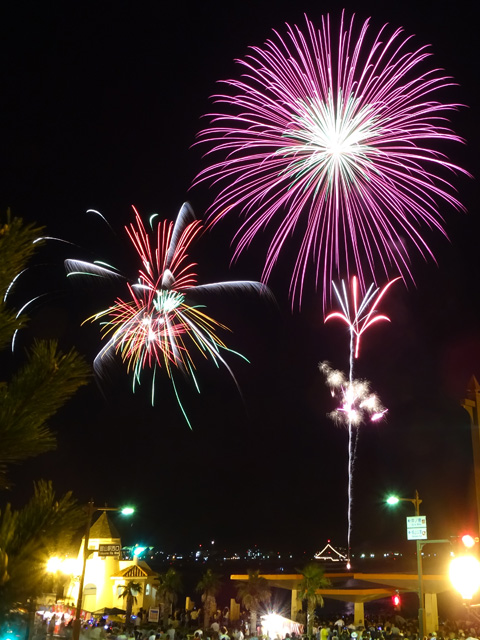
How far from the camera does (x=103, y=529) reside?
51094 mm

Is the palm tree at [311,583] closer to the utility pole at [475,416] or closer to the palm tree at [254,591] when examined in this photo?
the palm tree at [254,591]

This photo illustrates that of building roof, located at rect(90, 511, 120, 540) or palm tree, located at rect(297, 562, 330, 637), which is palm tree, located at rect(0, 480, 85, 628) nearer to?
palm tree, located at rect(297, 562, 330, 637)

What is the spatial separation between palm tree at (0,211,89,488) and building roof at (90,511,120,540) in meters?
51.3

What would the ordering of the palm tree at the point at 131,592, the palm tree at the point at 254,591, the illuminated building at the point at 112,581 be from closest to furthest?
the palm tree at the point at 131,592 → the palm tree at the point at 254,591 → the illuminated building at the point at 112,581

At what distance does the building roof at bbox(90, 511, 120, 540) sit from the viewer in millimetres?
50537

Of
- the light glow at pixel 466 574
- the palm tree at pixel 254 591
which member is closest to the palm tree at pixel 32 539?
the light glow at pixel 466 574

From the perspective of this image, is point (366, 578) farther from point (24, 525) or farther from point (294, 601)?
point (24, 525)

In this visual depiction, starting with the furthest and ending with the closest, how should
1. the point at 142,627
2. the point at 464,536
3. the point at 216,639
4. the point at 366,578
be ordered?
the point at 366,578
the point at 142,627
the point at 216,639
the point at 464,536

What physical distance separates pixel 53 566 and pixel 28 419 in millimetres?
598

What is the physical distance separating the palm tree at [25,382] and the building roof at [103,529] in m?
51.3

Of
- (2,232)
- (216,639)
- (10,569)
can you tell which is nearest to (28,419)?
(10,569)

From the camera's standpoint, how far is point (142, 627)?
1049 inches

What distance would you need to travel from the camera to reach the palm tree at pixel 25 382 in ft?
8.58

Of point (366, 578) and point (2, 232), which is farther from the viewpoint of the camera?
point (366, 578)
